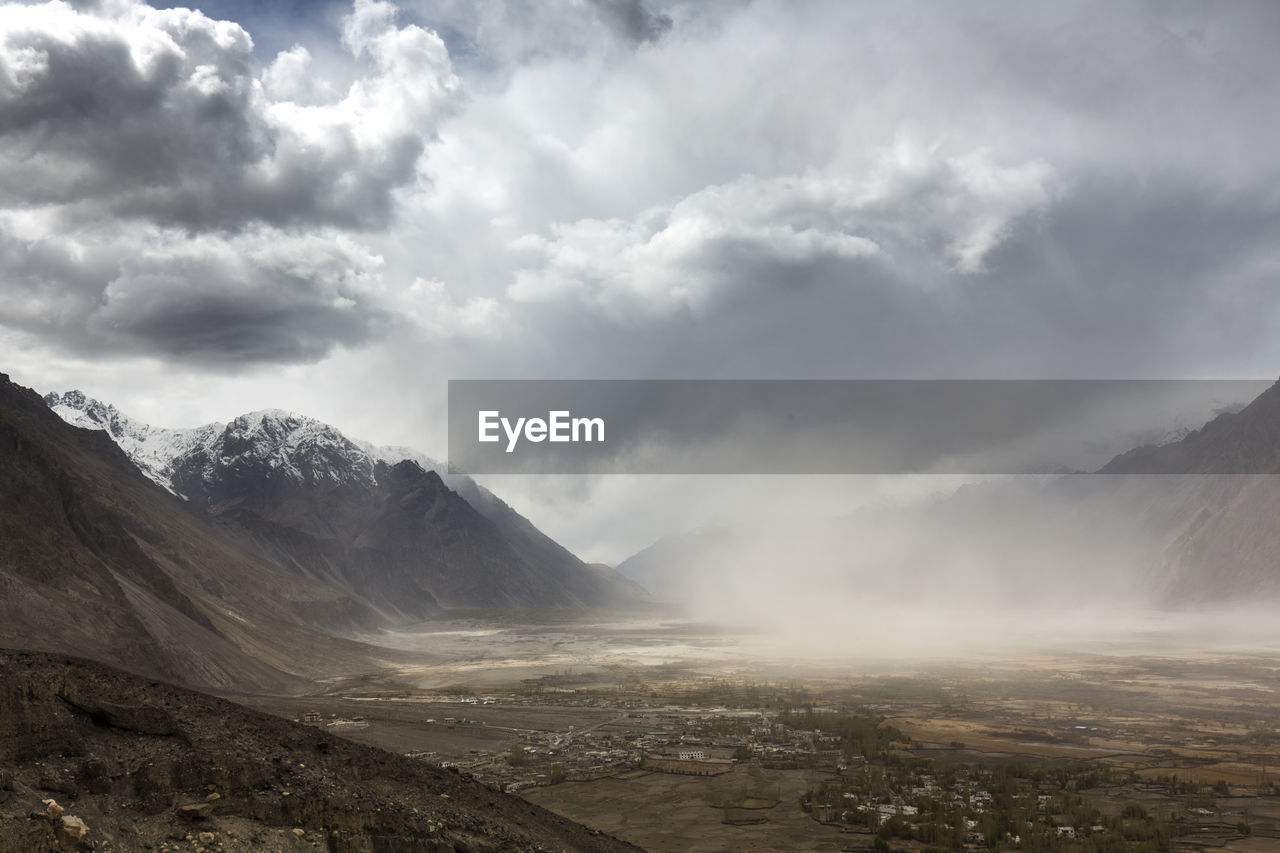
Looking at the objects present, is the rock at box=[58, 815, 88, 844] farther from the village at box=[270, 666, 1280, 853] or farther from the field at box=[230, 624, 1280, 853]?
the village at box=[270, 666, 1280, 853]

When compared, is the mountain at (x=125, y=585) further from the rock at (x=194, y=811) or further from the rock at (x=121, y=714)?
the rock at (x=194, y=811)

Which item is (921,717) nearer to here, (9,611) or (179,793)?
(179,793)

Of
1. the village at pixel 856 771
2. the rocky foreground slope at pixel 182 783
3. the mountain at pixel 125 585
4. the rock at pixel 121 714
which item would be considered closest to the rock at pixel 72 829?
the rocky foreground slope at pixel 182 783

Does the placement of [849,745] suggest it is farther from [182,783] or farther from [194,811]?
[194,811]

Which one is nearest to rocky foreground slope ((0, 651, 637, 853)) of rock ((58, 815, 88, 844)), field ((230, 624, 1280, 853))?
rock ((58, 815, 88, 844))

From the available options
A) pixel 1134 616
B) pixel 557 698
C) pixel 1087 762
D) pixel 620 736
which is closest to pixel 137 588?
pixel 557 698

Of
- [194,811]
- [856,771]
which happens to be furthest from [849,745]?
[194,811]
